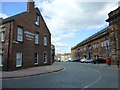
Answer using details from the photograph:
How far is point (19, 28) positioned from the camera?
741 inches

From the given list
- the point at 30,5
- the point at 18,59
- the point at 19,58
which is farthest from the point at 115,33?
the point at 18,59

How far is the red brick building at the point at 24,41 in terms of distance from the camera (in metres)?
17.1

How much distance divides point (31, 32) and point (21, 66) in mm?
6056

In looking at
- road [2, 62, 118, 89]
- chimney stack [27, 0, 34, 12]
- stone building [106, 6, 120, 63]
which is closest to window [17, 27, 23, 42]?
chimney stack [27, 0, 34, 12]

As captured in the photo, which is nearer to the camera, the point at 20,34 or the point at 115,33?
the point at 20,34

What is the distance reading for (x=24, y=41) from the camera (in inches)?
762

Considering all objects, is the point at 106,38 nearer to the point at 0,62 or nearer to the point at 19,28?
the point at 19,28

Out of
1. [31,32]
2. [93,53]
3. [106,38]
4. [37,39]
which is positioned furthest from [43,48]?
[93,53]

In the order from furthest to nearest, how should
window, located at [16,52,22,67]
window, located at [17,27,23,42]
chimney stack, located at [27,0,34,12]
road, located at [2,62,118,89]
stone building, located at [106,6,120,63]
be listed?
stone building, located at [106,6,120,63] < chimney stack, located at [27,0,34,12] < window, located at [17,27,23,42] < window, located at [16,52,22,67] < road, located at [2,62,118,89]

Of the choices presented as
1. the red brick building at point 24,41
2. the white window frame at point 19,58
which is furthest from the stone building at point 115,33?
the white window frame at point 19,58

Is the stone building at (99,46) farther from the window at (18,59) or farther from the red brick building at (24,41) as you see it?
the window at (18,59)

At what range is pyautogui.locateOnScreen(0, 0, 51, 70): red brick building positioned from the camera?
673 inches

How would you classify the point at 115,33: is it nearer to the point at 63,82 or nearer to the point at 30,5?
the point at 30,5

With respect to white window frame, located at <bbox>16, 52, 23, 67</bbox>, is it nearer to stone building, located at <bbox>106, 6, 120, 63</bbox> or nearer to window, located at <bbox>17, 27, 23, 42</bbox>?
window, located at <bbox>17, 27, 23, 42</bbox>
